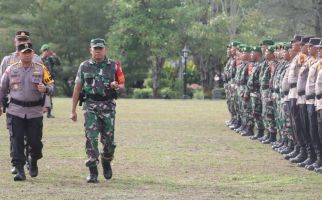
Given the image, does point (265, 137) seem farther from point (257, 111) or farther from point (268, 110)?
point (268, 110)

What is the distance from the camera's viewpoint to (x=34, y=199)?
11516mm

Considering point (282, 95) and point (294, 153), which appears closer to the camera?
point (294, 153)

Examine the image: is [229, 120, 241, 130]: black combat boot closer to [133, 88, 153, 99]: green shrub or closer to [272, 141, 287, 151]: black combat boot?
[272, 141, 287, 151]: black combat boot

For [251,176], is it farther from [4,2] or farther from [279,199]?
[4,2]

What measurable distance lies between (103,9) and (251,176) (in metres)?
Answer: 45.1

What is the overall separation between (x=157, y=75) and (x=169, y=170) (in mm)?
41536

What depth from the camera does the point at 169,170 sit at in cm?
1501

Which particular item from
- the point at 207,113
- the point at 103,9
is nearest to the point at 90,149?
the point at 207,113

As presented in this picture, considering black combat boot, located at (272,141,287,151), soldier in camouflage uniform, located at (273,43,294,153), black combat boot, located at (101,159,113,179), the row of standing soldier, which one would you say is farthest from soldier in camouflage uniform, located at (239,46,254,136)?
black combat boot, located at (101,159,113,179)

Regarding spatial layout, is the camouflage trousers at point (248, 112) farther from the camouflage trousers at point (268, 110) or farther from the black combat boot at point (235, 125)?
the camouflage trousers at point (268, 110)

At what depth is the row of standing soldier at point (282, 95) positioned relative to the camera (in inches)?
584

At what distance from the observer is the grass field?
12227 millimetres

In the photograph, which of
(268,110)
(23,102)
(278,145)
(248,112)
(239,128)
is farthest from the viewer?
(239,128)

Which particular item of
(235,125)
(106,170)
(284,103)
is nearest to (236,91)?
(235,125)
